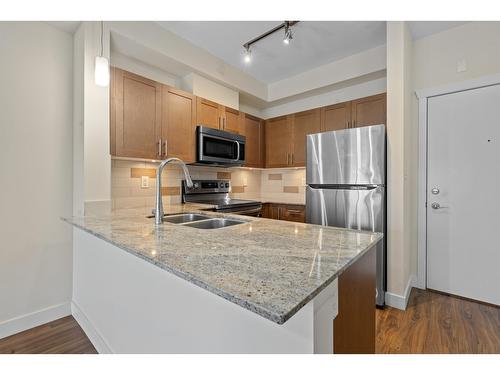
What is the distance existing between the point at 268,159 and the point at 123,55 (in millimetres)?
2200

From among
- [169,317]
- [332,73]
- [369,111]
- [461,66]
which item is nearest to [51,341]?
[169,317]

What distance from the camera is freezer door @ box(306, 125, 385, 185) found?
223cm

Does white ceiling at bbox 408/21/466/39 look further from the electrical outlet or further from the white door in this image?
the white door

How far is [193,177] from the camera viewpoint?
322 centimetres

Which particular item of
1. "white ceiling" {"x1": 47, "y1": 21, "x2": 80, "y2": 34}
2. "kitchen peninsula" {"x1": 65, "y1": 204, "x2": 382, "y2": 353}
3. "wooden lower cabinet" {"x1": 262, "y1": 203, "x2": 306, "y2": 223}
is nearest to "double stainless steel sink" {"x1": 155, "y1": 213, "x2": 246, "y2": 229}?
"kitchen peninsula" {"x1": 65, "y1": 204, "x2": 382, "y2": 353}

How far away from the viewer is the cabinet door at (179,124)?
8.38 ft

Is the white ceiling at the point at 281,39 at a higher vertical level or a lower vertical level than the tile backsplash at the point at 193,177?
higher

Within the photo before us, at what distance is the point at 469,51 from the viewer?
7.61 ft

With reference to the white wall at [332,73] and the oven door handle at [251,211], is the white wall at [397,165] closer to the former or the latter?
the white wall at [332,73]

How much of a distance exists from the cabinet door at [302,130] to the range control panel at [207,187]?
986 millimetres

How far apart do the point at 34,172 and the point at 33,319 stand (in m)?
1.16

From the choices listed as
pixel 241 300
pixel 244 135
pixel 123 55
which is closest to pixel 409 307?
pixel 241 300

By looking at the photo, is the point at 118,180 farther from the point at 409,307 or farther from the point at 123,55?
the point at 409,307

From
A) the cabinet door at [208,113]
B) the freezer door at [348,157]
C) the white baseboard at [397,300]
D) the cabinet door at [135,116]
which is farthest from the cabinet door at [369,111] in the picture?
the cabinet door at [135,116]
